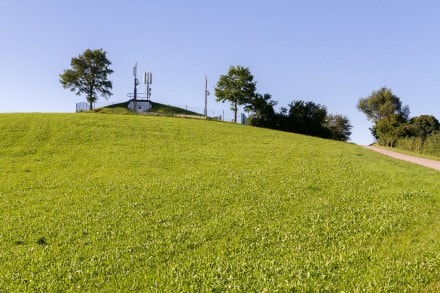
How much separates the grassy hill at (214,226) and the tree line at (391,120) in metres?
61.1

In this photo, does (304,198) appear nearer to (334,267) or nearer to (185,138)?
(334,267)

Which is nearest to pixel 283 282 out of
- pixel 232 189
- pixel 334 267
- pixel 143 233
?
pixel 334 267

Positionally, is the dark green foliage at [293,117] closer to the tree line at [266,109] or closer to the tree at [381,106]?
the tree line at [266,109]

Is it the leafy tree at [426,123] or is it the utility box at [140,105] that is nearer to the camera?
the utility box at [140,105]

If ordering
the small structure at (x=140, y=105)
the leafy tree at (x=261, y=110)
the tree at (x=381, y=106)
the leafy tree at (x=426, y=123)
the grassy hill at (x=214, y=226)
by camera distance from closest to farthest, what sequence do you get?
1. the grassy hill at (x=214, y=226)
2. the leafy tree at (x=261, y=110)
3. the small structure at (x=140, y=105)
4. the leafy tree at (x=426, y=123)
5. the tree at (x=381, y=106)

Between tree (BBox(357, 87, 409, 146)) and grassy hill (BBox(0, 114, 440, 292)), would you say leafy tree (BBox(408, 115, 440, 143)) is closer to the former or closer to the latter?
tree (BBox(357, 87, 409, 146))

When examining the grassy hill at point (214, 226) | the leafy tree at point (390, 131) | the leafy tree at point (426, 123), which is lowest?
the grassy hill at point (214, 226)

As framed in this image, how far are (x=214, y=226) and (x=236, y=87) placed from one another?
70384 mm

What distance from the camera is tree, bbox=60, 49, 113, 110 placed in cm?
9050

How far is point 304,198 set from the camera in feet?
54.3

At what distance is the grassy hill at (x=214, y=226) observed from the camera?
915cm

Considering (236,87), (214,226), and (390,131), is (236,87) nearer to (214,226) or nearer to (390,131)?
(390,131)

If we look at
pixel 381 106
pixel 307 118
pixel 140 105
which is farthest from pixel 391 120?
pixel 140 105

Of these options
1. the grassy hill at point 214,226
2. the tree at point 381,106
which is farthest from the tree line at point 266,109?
the grassy hill at point 214,226
